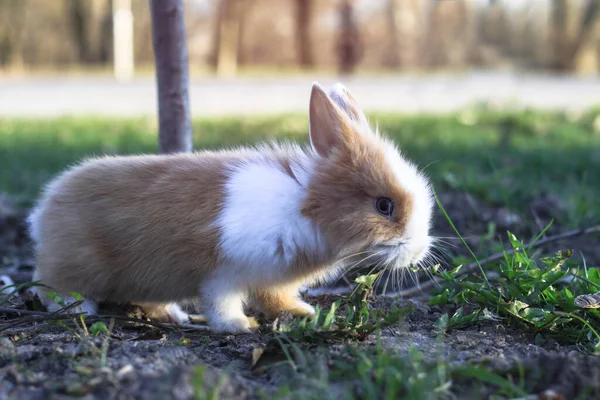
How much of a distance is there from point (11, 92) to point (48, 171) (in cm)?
1070

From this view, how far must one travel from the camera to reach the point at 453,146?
676 cm

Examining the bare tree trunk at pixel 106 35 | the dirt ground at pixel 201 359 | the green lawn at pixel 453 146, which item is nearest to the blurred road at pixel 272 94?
the green lawn at pixel 453 146

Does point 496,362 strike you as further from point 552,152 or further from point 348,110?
point 552,152

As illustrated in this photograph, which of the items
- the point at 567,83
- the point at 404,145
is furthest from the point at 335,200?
the point at 567,83

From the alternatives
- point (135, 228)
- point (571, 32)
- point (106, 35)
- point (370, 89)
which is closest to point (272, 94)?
point (370, 89)

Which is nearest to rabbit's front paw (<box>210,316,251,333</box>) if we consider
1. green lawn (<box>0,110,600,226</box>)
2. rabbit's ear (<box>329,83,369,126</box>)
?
rabbit's ear (<box>329,83,369,126</box>)

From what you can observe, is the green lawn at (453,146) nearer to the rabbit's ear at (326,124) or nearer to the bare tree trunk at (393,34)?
the rabbit's ear at (326,124)

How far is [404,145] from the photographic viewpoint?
6.73 m

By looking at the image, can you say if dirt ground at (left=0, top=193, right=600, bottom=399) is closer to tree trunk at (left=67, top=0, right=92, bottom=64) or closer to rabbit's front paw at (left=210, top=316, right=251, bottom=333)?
rabbit's front paw at (left=210, top=316, right=251, bottom=333)

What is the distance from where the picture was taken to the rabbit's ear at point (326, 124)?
9.02 feet

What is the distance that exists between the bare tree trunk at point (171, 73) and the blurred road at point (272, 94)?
9.10m

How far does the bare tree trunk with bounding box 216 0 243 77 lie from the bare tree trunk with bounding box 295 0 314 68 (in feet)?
6.90

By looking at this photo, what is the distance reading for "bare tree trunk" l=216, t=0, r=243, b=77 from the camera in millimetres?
22109

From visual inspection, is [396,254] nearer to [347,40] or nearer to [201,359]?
[201,359]
